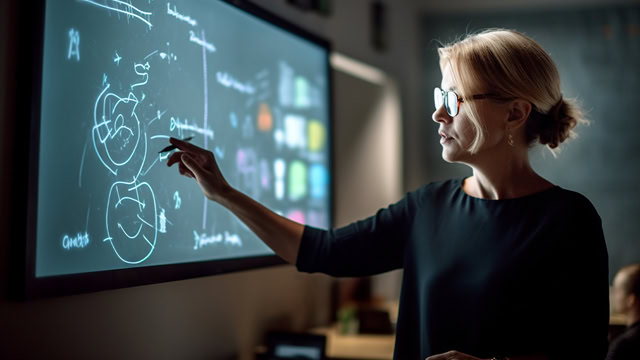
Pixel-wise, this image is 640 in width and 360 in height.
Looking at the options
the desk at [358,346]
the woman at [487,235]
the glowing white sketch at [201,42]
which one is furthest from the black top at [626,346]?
the glowing white sketch at [201,42]

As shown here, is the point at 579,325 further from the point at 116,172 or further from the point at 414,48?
the point at 414,48

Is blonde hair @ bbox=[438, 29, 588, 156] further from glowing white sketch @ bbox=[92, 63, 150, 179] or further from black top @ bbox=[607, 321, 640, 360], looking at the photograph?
black top @ bbox=[607, 321, 640, 360]

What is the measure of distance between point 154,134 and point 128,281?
1.36ft

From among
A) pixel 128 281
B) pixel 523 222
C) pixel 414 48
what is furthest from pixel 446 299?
pixel 414 48

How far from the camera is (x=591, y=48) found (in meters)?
4.44

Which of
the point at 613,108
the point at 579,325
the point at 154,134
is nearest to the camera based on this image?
the point at 579,325

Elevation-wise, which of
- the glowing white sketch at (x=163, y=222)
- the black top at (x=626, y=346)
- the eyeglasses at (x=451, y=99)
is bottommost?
the black top at (x=626, y=346)

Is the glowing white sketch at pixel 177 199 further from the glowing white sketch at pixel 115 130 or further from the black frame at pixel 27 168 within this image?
the black frame at pixel 27 168

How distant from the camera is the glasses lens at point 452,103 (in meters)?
1.57

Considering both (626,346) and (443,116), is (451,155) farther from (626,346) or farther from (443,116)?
(626,346)

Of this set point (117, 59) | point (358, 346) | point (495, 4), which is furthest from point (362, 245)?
point (495, 4)

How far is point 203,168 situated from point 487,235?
27.9 inches

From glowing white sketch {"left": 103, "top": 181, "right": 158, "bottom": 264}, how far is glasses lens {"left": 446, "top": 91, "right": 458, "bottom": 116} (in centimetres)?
85

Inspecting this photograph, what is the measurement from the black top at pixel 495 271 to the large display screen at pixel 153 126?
1.60 feet
